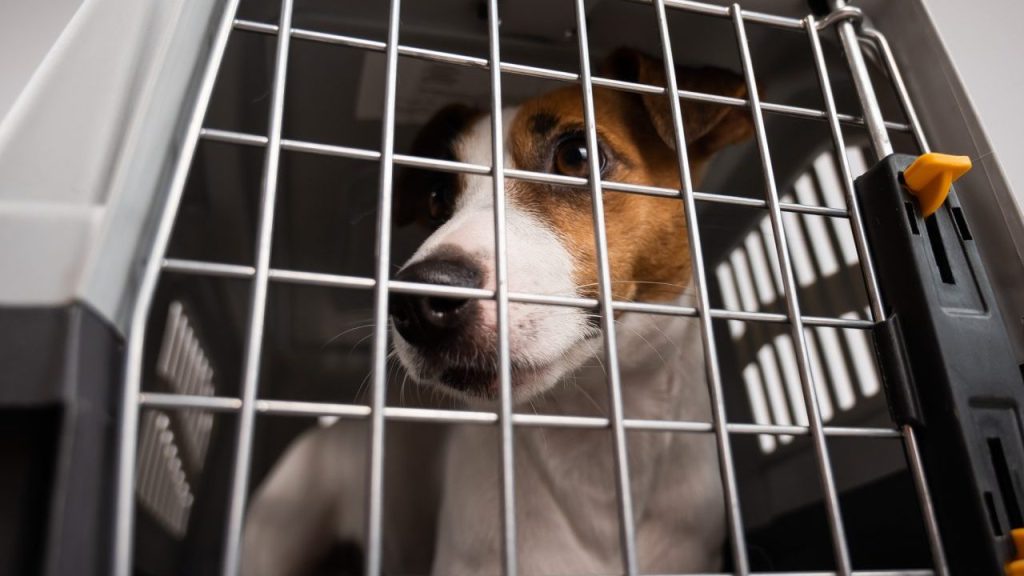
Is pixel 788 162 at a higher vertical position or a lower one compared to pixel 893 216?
higher

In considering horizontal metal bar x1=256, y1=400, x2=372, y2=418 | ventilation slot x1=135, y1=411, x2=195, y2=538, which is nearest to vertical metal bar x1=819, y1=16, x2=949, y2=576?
horizontal metal bar x1=256, y1=400, x2=372, y2=418

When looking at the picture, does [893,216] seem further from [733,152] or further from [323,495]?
[323,495]

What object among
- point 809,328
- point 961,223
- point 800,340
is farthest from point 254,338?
point 809,328

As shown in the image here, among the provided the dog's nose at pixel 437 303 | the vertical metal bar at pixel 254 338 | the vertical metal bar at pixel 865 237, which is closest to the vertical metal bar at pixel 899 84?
the vertical metal bar at pixel 865 237

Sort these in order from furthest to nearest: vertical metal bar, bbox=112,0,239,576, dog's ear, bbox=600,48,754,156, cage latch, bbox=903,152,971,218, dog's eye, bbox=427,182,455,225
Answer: dog's eye, bbox=427,182,455,225
dog's ear, bbox=600,48,754,156
cage latch, bbox=903,152,971,218
vertical metal bar, bbox=112,0,239,576

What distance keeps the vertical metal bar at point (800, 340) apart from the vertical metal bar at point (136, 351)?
0.47m

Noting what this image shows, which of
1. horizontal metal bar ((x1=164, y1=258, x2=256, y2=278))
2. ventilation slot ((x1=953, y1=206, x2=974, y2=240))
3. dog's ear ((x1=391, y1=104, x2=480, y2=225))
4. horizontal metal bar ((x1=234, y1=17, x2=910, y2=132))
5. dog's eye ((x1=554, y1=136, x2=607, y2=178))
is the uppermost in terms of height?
dog's ear ((x1=391, y1=104, x2=480, y2=225))

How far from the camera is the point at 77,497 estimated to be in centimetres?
35

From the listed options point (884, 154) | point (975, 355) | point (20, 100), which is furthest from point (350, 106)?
point (975, 355)

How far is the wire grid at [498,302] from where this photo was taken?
15.9 inches

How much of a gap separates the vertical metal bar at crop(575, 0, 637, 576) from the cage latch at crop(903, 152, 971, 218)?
0.99 feet

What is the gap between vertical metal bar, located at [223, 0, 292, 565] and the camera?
39 cm

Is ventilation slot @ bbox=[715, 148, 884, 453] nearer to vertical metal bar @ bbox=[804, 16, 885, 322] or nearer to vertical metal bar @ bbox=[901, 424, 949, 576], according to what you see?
vertical metal bar @ bbox=[804, 16, 885, 322]

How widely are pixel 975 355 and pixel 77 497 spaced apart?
659 mm
